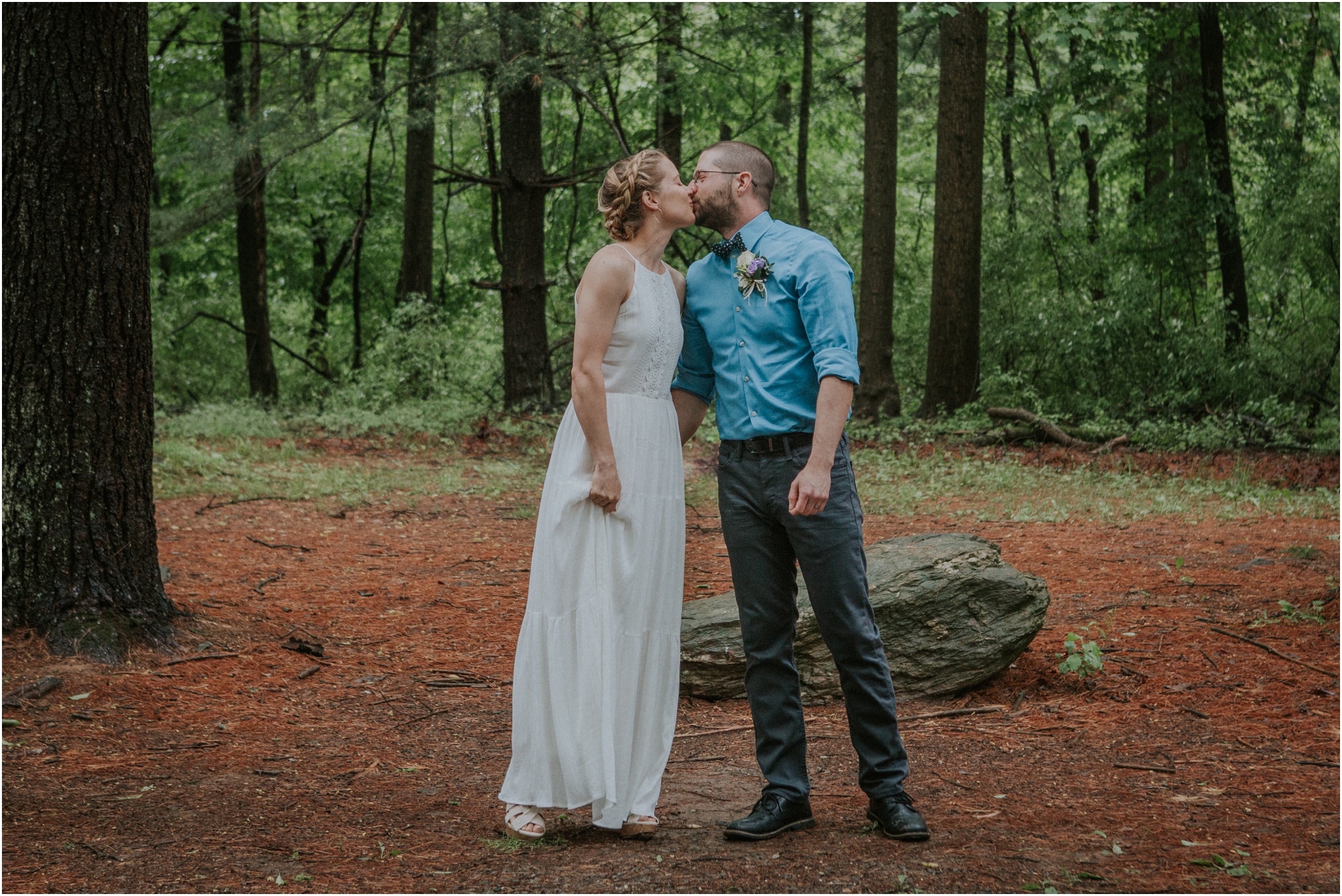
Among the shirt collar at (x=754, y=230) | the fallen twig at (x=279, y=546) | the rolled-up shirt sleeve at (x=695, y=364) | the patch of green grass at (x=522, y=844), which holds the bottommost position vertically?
the patch of green grass at (x=522, y=844)

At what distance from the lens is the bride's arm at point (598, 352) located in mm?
3441

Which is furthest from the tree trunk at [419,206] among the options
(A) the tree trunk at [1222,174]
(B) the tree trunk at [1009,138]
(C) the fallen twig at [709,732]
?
(C) the fallen twig at [709,732]

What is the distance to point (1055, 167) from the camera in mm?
23797

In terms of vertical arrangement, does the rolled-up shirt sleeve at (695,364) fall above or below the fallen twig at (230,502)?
above

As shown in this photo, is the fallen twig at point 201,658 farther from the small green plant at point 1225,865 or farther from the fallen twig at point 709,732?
the small green plant at point 1225,865

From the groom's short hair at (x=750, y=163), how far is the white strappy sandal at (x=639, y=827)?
2.06 meters

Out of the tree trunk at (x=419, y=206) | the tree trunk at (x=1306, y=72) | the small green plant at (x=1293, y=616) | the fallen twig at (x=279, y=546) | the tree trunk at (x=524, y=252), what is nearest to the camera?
the small green plant at (x=1293, y=616)

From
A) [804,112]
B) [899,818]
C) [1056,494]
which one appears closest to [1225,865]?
[899,818]

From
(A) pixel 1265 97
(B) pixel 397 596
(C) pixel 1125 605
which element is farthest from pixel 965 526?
(A) pixel 1265 97

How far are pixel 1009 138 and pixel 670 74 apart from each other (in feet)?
35.3

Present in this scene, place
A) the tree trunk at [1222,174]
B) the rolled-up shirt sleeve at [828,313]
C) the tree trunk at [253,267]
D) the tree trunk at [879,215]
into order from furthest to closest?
1. the tree trunk at [253,267]
2. the tree trunk at [879,215]
3. the tree trunk at [1222,174]
4. the rolled-up shirt sleeve at [828,313]

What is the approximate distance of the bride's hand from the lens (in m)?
3.47

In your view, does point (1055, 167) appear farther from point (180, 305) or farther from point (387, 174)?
point (180, 305)

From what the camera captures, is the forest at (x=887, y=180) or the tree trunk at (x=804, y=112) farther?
the tree trunk at (x=804, y=112)
